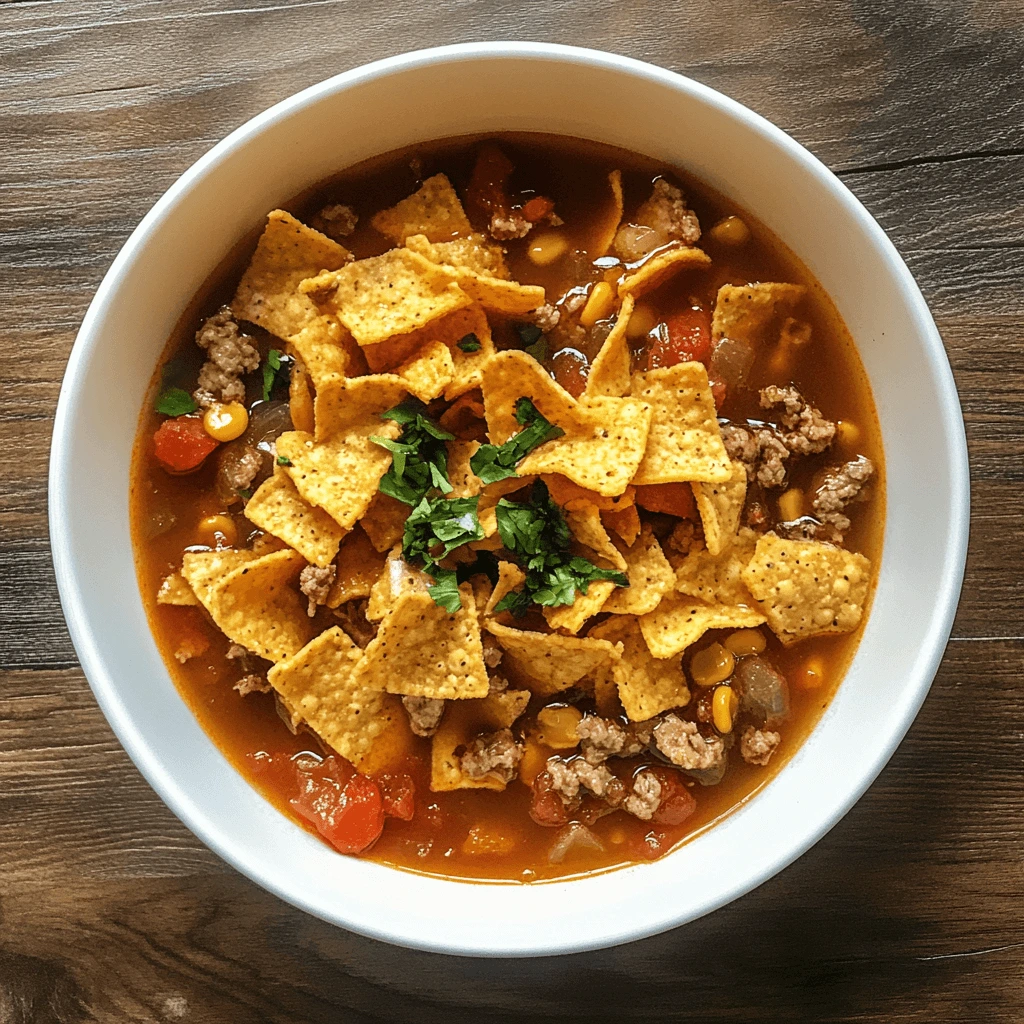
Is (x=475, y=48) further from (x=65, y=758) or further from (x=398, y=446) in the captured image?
(x=65, y=758)

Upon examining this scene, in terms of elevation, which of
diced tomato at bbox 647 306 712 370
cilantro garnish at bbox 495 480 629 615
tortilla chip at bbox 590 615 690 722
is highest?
diced tomato at bbox 647 306 712 370

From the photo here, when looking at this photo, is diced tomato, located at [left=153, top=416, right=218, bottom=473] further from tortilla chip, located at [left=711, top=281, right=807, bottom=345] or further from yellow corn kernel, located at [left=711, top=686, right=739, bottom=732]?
yellow corn kernel, located at [left=711, top=686, right=739, bottom=732]

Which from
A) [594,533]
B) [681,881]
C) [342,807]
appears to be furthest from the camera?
[342,807]

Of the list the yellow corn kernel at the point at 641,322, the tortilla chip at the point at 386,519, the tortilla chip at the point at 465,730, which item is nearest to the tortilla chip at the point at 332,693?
the tortilla chip at the point at 465,730

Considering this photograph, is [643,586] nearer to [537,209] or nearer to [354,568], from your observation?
[354,568]

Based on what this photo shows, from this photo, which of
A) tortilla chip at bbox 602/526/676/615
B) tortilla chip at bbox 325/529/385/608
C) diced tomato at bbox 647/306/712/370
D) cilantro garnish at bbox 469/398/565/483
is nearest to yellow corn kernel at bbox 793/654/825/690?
tortilla chip at bbox 602/526/676/615

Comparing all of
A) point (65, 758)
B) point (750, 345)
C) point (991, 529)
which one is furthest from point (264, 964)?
point (991, 529)

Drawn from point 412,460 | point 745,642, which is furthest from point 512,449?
point 745,642
